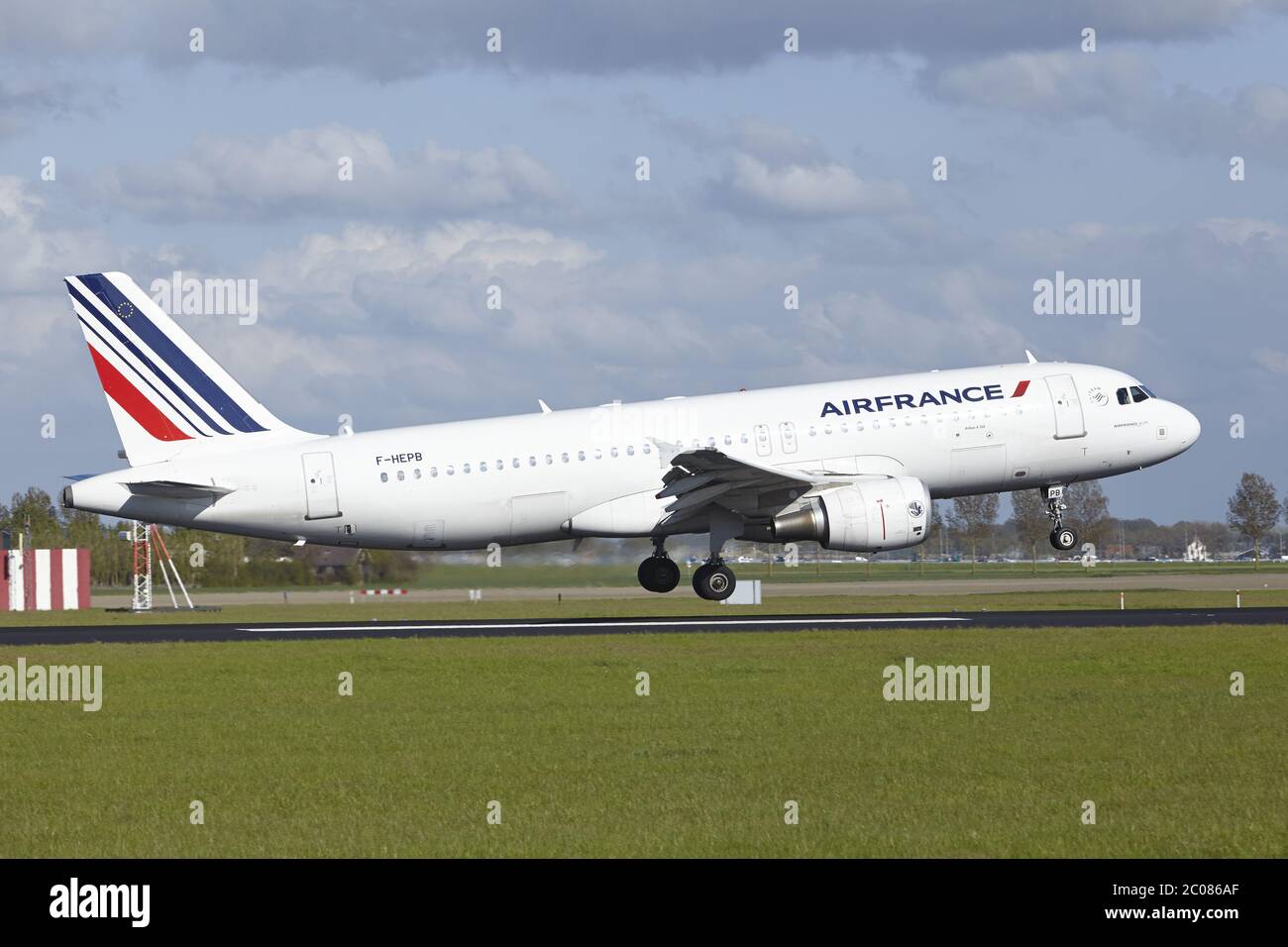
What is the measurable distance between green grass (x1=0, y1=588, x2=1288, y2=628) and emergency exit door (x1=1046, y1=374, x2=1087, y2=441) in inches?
379

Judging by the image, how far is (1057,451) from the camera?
4328 centimetres

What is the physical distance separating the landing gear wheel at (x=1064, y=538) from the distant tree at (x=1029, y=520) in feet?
271

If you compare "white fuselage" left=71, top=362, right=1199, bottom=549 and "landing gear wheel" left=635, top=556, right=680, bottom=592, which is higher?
"white fuselage" left=71, top=362, right=1199, bottom=549

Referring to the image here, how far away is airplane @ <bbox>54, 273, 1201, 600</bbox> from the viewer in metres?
41.6

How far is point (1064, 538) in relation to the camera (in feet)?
139

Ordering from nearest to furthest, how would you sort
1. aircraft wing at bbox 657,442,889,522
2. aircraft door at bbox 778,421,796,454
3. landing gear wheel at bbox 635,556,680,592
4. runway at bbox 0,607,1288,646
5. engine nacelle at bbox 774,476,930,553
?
runway at bbox 0,607,1288,646 → aircraft wing at bbox 657,442,889,522 → engine nacelle at bbox 774,476,930,553 → aircraft door at bbox 778,421,796,454 → landing gear wheel at bbox 635,556,680,592

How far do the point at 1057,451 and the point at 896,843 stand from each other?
30.7 m

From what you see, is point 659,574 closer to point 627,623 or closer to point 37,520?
point 627,623

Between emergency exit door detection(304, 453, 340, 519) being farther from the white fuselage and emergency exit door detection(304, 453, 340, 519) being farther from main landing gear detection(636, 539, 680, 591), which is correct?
main landing gear detection(636, 539, 680, 591)

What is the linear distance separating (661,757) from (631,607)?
138ft

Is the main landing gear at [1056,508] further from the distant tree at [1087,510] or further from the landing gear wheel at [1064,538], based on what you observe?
the distant tree at [1087,510]

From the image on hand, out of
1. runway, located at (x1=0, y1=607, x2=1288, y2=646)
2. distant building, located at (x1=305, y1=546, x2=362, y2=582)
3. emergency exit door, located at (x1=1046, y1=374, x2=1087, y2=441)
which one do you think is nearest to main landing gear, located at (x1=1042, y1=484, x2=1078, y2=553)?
emergency exit door, located at (x1=1046, y1=374, x2=1087, y2=441)

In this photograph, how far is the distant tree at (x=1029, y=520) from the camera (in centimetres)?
12544
